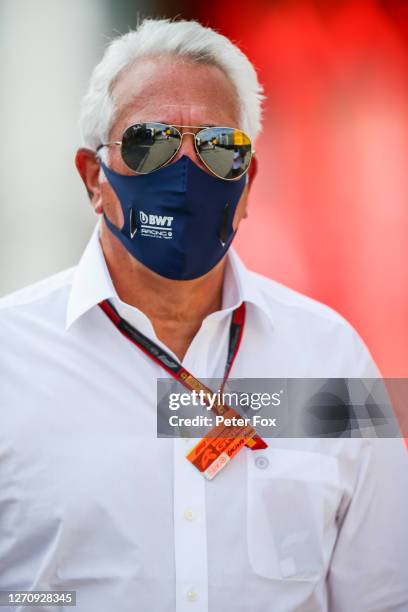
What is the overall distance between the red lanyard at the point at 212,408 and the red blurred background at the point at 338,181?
128 cm

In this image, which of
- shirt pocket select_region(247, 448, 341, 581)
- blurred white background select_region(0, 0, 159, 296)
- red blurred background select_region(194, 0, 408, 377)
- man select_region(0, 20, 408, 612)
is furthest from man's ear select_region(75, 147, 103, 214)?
red blurred background select_region(194, 0, 408, 377)

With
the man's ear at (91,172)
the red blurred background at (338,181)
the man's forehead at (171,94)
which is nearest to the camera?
the man's forehead at (171,94)

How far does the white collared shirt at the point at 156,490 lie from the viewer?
1.41m

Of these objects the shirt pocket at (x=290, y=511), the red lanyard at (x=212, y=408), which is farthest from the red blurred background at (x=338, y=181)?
the shirt pocket at (x=290, y=511)

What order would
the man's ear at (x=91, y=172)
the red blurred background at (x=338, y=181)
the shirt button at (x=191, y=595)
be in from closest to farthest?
1. the shirt button at (x=191, y=595)
2. the man's ear at (x=91, y=172)
3. the red blurred background at (x=338, y=181)

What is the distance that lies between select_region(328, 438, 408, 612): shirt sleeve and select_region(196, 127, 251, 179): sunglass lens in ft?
2.76

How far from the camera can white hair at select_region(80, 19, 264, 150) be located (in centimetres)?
171

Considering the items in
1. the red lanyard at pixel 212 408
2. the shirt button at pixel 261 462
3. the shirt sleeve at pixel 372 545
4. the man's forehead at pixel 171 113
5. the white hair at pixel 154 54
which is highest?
the white hair at pixel 154 54

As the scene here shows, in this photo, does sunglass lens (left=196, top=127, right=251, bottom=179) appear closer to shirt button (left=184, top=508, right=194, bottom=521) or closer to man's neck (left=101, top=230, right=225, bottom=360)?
man's neck (left=101, top=230, right=225, bottom=360)

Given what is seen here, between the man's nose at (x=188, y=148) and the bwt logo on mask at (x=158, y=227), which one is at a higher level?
the man's nose at (x=188, y=148)

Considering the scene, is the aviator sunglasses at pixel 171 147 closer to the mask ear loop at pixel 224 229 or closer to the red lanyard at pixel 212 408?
the mask ear loop at pixel 224 229

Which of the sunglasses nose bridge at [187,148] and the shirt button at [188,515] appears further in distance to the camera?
the sunglasses nose bridge at [187,148]

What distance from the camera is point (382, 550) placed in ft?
5.43

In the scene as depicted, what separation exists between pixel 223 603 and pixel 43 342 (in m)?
0.78
